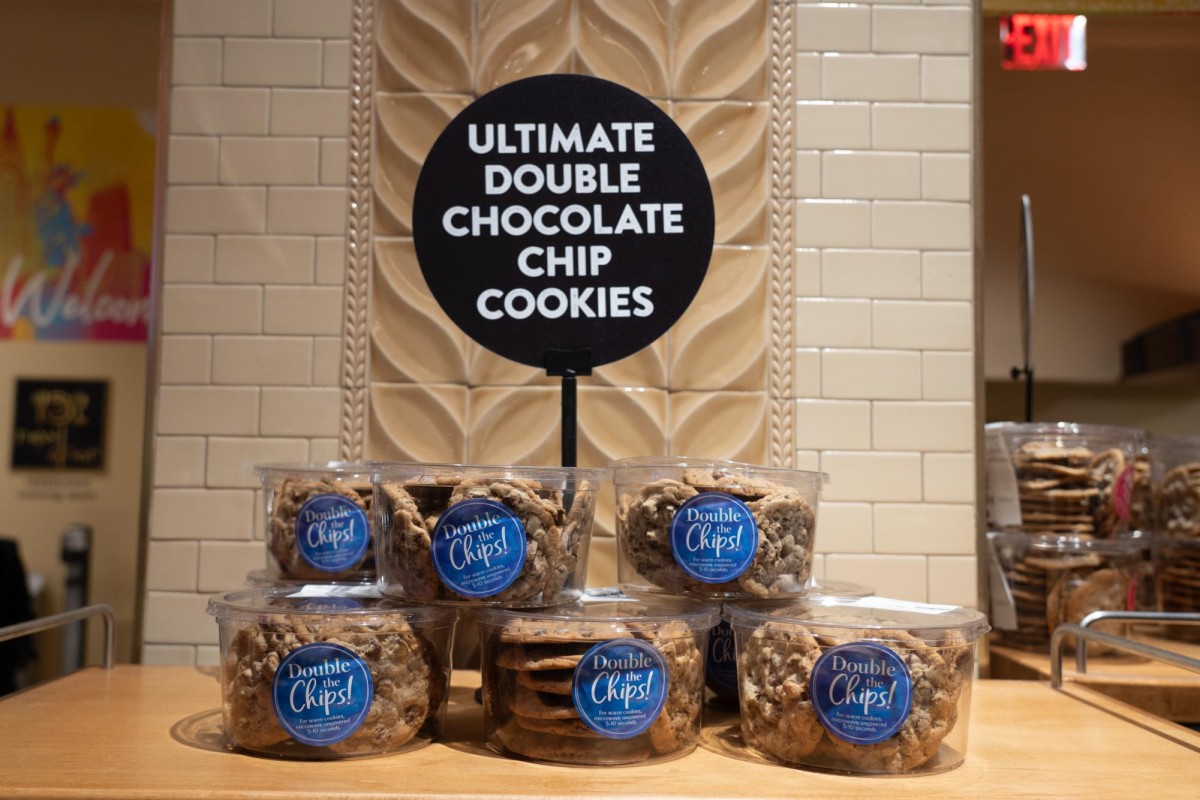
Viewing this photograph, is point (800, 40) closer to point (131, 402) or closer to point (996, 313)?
point (996, 313)

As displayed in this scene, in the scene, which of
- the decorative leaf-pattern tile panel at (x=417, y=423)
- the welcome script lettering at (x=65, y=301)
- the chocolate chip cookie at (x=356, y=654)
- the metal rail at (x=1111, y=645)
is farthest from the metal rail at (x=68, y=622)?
the welcome script lettering at (x=65, y=301)

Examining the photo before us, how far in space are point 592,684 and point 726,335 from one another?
81 centimetres

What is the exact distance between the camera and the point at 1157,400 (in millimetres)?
2367

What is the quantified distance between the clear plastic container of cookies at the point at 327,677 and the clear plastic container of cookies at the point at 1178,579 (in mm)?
1435

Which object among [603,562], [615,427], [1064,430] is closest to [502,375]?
[615,427]

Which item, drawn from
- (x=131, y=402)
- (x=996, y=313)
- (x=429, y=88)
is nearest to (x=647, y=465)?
(x=429, y=88)

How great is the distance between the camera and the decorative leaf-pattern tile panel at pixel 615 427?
5.37ft

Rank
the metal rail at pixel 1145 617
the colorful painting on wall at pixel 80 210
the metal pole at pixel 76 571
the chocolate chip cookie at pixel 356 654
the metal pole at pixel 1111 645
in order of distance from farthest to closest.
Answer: the colorful painting on wall at pixel 80 210, the metal pole at pixel 76 571, the metal rail at pixel 1145 617, the metal pole at pixel 1111 645, the chocolate chip cookie at pixel 356 654

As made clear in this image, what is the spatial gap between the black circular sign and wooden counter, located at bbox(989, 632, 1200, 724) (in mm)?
870

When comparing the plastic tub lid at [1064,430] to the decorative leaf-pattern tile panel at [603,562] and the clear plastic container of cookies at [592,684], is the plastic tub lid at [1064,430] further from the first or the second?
the clear plastic container of cookies at [592,684]

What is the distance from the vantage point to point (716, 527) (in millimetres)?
1108

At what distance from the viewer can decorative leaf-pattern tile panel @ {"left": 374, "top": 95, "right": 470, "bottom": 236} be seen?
5.49 feet

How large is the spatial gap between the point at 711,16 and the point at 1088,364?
134 centimetres

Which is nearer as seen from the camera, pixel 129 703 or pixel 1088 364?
pixel 129 703
